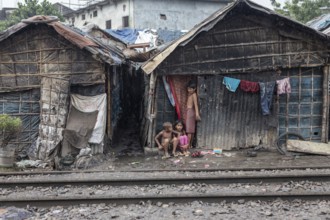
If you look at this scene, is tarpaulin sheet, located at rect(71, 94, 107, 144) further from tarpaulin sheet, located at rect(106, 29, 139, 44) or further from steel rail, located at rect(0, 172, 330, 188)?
tarpaulin sheet, located at rect(106, 29, 139, 44)

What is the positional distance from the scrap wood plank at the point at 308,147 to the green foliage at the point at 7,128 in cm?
849

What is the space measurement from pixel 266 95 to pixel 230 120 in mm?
1448

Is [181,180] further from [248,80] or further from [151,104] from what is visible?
[248,80]

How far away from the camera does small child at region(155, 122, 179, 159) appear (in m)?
12.5

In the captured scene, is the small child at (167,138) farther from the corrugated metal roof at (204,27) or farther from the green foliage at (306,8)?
the green foliage at (306,8)

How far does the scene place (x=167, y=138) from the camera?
12.6m

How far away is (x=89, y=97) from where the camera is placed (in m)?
12.9

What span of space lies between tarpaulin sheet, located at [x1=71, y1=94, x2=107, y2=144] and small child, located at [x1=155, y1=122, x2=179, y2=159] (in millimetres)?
1844

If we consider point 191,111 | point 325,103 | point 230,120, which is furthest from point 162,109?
point 325,103

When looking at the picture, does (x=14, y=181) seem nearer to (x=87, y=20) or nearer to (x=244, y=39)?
(x=244, y=39)

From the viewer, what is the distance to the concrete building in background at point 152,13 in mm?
33906

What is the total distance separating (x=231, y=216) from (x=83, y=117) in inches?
290

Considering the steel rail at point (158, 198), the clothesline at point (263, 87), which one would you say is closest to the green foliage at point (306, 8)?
the clothesline at point (263, 87)

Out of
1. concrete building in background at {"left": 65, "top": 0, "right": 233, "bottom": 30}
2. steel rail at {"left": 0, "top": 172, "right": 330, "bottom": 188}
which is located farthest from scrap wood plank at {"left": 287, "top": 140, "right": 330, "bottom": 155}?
concrete building in background at {"left": 65, "top": 0, "right": 233, "bottom": 30}
